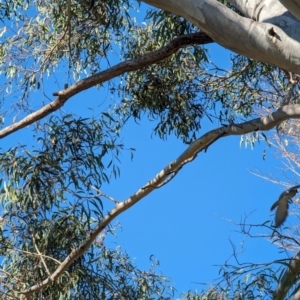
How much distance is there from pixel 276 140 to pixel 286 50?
17.3ft

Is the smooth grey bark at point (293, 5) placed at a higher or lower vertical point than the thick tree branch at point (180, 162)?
lower

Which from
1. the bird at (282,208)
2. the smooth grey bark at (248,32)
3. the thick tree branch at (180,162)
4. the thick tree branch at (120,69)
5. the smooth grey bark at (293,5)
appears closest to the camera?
the smooth grey bark at (293,5)

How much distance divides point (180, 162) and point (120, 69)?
72 centimetres

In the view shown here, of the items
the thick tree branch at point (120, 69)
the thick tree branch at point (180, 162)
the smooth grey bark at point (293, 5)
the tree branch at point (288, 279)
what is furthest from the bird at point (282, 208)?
the thick tree branch at point (120, 69)

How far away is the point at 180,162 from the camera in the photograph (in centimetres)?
361

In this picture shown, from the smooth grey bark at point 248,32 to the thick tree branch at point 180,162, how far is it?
72 centimetres

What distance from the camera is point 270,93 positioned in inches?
217

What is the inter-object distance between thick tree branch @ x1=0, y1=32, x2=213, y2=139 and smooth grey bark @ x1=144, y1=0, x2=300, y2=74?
1503mm

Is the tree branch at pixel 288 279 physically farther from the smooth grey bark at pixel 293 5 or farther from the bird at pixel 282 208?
the smooth grey bark at pixel 293 5

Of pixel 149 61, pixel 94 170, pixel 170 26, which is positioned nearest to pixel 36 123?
pixel 94 170

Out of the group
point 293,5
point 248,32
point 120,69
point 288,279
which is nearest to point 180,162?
point 120,69

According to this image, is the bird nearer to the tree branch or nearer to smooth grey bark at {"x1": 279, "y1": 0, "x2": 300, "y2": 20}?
the tree branch

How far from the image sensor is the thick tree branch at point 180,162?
3109 mm

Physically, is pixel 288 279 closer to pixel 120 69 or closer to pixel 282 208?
pixel 282 208
